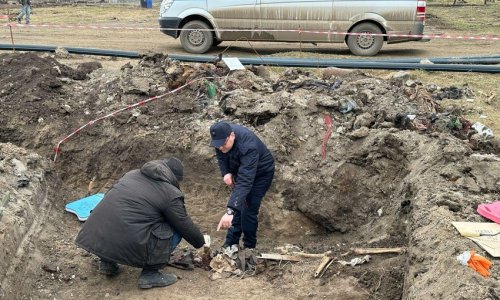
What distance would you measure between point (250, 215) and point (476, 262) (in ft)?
10.6

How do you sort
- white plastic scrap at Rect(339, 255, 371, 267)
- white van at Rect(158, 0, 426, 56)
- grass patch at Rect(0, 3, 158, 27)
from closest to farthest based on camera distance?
1. white plastic scrap at Rect(339, 255, 371, 267)
2. white van at Rect(158, 0, 426, 56)
3. grass patch at Rect(0, 3, 158, 27)

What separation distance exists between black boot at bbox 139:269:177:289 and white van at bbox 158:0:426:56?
914cm

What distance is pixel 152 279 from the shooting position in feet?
19.5

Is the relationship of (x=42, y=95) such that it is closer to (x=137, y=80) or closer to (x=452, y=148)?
(x=137, y=80)

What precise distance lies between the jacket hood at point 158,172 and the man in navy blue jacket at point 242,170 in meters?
0.62

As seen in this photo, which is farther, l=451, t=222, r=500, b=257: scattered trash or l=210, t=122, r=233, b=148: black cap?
l=210, t=122, r=233, b=148: black cap

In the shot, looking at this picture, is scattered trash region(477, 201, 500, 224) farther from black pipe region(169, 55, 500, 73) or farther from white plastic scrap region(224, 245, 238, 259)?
black pipe region(169, 55, 500, 73)

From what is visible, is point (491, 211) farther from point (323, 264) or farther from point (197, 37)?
point (197, 37)

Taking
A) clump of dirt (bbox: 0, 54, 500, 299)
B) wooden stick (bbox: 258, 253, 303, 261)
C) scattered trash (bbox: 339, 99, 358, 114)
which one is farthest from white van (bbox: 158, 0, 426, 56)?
wooden stick (bbox: 258, 253, 303, 261)

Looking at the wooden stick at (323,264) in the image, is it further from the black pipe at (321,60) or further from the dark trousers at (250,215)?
the black pipe at (321,60)

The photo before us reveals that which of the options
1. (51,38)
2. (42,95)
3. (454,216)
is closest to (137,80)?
(42,95)

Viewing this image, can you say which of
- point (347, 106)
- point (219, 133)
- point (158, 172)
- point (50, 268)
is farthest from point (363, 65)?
point (50, 268)

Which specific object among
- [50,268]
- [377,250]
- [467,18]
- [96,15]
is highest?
[96,15]

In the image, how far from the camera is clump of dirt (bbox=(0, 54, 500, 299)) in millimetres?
5758
